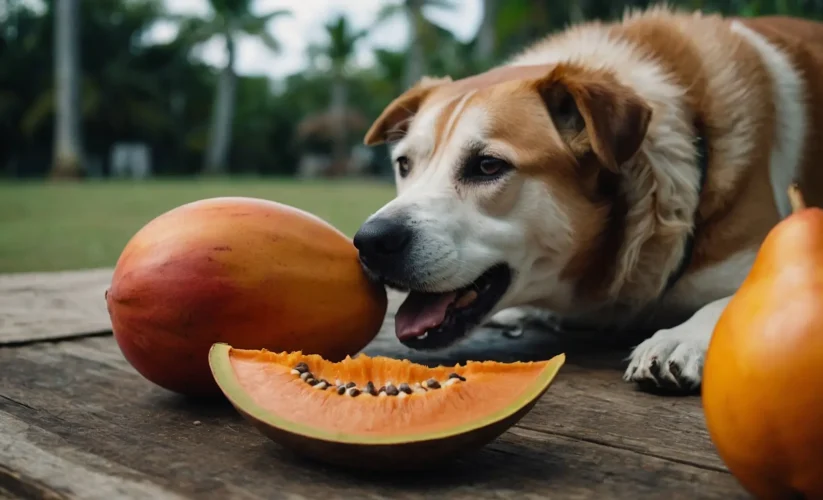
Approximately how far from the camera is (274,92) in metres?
53.9

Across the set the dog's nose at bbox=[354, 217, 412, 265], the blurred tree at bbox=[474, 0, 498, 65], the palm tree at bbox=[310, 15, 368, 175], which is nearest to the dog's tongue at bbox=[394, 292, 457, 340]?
the dog's nose at bbox=[354, 217, 412, 265]

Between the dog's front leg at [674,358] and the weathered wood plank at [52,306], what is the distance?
62.3 inches

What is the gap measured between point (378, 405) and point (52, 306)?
6.68 feet

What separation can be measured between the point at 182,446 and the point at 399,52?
1390 inches

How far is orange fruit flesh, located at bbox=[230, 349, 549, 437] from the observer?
1.19m

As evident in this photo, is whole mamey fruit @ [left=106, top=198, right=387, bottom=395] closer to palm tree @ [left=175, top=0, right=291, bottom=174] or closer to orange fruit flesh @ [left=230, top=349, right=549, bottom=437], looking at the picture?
orange fruit flesh @ [left=230, top=349, right=549, bottom=437]

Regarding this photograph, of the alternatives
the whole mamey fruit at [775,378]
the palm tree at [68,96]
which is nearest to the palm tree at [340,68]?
the palm tree at [68,96]

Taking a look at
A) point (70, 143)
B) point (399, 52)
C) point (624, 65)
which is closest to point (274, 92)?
point (399, 52)

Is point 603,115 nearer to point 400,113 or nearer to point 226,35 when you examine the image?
point 400,113

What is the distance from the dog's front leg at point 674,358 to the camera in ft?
5.69

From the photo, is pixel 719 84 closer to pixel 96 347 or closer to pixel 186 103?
pixel 96 347

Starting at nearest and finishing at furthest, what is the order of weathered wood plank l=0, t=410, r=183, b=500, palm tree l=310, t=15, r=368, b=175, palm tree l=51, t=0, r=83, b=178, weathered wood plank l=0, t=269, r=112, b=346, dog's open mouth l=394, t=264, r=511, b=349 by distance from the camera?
weathered wood plank l=0, t=410, r=183, b=500 < dog's open mouth l=394, t=264, r=511, b=349 < weathered wood plank l=0, t=269, r=112, b=346 < palm tree l=51, t=0, r=83, b=178 < palm tree l=310, t=15, r=368, b=175

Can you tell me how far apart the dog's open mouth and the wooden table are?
279mm

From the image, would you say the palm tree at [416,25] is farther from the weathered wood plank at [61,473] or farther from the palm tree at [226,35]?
the weathered wood plank at [61,473]
